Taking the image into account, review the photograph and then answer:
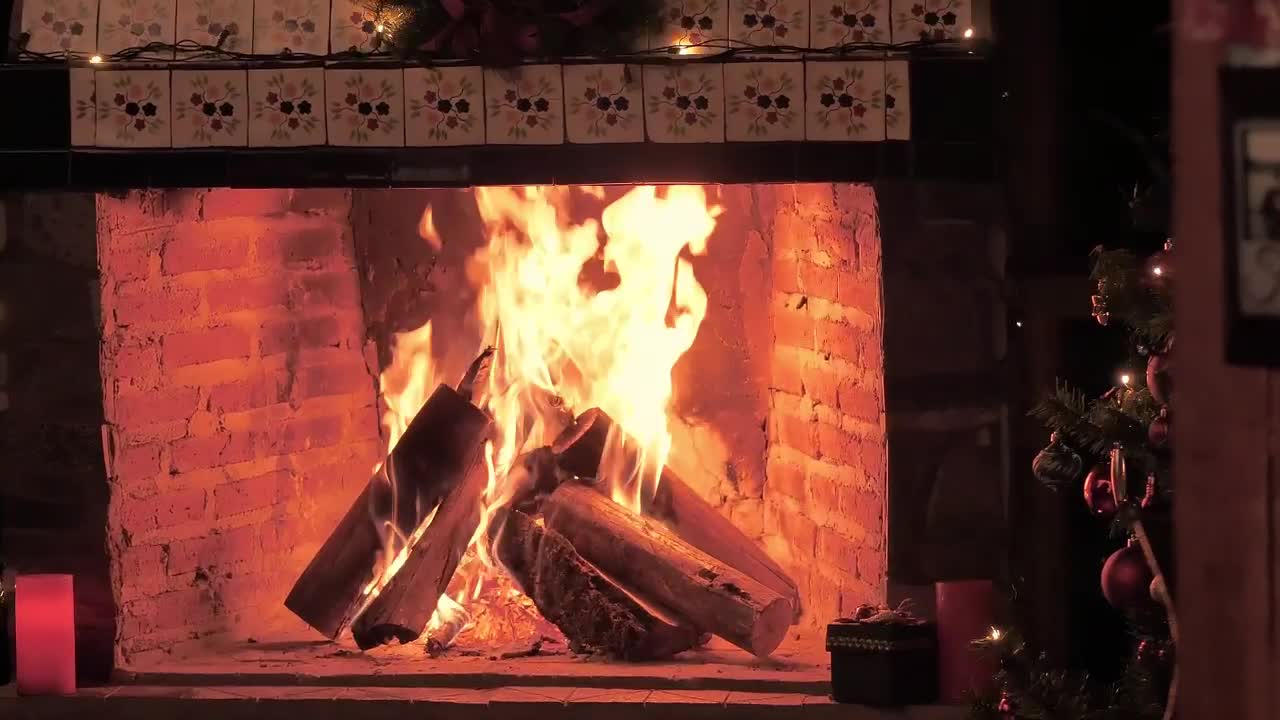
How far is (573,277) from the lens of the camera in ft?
10.2

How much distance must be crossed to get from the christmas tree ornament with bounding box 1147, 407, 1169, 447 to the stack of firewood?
66 cm

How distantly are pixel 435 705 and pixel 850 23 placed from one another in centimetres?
113

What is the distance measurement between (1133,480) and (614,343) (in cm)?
99

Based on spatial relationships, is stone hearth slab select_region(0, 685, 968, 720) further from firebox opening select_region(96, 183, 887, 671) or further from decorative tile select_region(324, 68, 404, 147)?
decorative tile select_region(324, 68, 404, 147)

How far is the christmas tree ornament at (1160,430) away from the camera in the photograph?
230 cm

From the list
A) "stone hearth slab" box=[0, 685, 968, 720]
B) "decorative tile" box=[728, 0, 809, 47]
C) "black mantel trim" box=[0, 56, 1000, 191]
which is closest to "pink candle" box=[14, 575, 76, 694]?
"stone hearth slab" box=[0, 685, 968, 720]

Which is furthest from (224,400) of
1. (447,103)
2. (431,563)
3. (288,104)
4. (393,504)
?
(447,103)

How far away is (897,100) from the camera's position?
2.63 m

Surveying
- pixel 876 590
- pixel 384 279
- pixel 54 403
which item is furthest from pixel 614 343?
pixel 54 403

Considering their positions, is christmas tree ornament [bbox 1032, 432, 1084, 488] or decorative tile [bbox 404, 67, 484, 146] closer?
christmas tree ornament [bbox 1032, 432, 1084, 488]

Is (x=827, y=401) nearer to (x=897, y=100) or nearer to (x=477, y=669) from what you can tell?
(x=897, y=100)

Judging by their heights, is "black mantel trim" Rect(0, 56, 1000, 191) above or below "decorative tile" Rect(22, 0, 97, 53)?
below

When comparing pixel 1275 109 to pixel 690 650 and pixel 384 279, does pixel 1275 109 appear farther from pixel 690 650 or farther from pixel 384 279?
pixel 384 279

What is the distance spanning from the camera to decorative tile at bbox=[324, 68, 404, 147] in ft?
8.82
